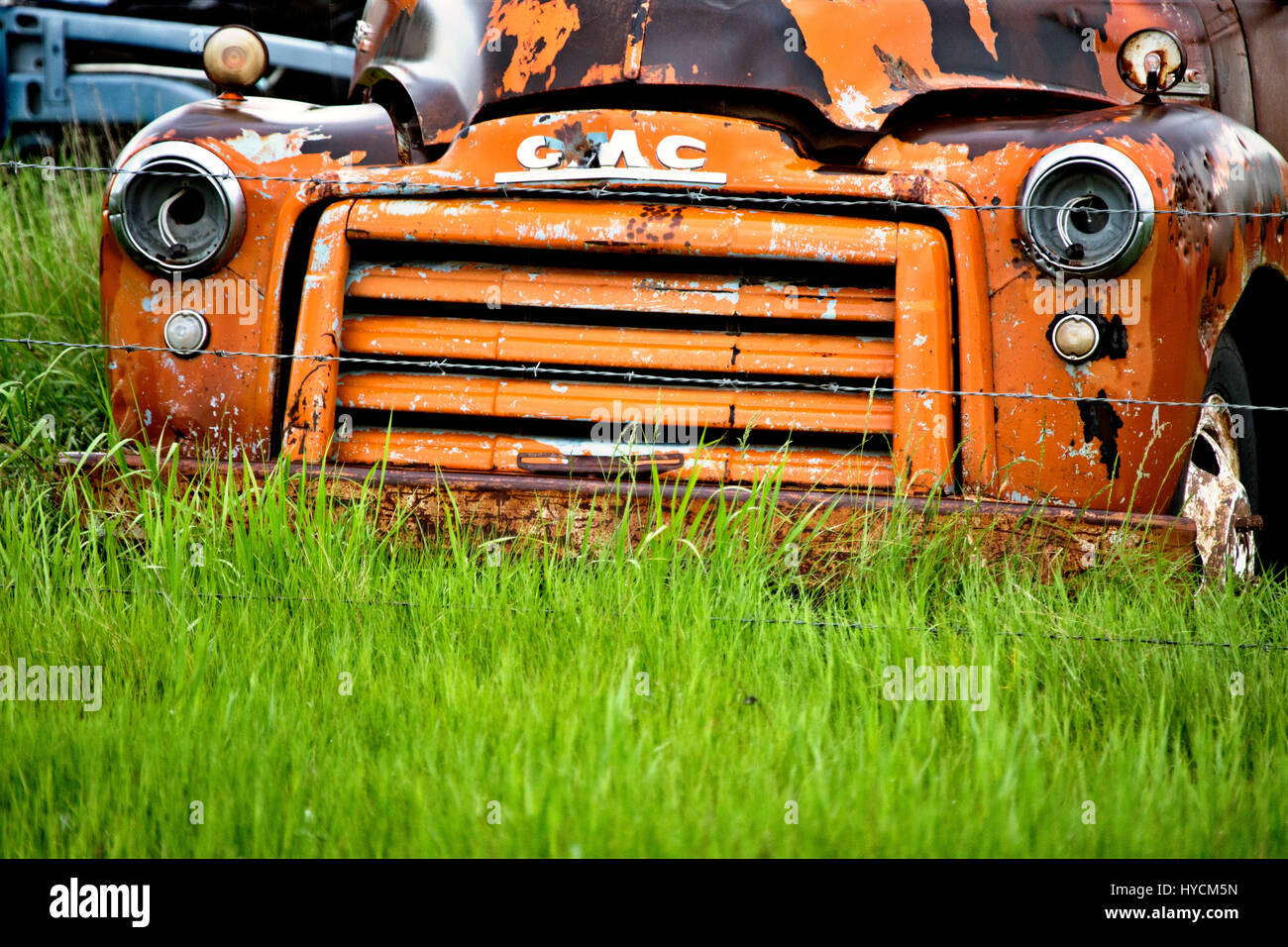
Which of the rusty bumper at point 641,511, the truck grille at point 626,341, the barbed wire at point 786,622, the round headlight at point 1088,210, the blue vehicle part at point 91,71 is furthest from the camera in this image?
the blue vehicle part at point 91,71

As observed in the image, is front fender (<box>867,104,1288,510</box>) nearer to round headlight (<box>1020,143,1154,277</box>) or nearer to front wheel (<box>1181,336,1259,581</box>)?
round headlight (<box>1020,143,1154,277</box>)

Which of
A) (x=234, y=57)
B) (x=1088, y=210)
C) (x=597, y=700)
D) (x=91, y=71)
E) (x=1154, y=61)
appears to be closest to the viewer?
(x=597, y=700)

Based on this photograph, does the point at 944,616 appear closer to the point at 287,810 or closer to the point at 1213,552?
the point at 1213,552

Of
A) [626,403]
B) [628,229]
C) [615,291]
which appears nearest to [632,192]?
[628,229]

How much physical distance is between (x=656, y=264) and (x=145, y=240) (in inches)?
44.4

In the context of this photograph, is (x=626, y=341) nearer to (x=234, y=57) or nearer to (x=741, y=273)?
(x=741, y=273)

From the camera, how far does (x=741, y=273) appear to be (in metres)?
2.57

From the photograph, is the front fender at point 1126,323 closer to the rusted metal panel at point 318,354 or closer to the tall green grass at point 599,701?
the tall green grass at point 599,701

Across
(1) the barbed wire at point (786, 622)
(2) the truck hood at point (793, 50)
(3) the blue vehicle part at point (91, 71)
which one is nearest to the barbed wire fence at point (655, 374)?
(1) the barbed wire at point (786, 622)

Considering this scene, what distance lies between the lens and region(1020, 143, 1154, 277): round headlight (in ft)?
7.78

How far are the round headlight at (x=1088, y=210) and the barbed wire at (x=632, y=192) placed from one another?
15 millimetres

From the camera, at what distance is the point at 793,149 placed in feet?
8.68

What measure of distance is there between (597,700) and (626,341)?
891mm

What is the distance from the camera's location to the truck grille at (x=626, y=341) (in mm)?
2473
